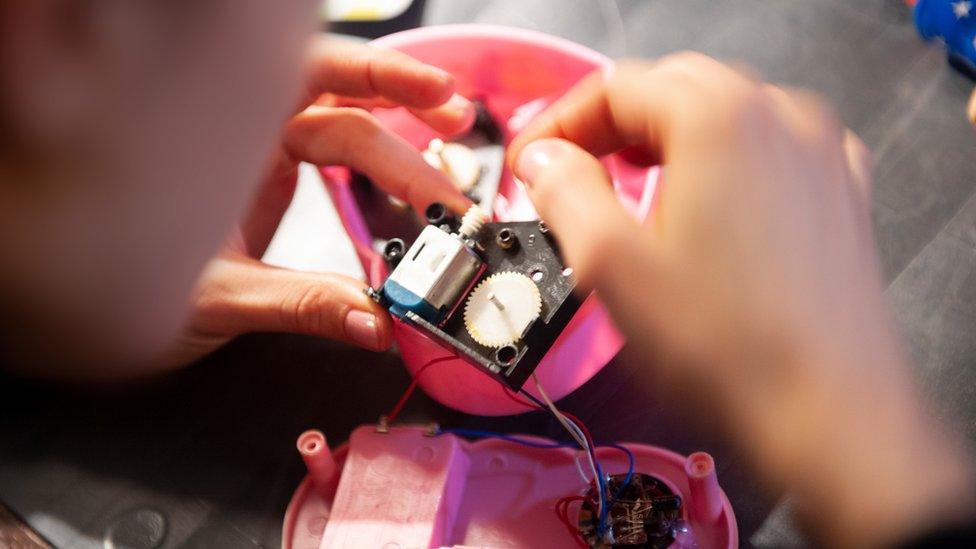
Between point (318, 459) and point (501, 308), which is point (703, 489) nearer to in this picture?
point (501, 308)

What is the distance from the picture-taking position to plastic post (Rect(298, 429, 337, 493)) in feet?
2.37

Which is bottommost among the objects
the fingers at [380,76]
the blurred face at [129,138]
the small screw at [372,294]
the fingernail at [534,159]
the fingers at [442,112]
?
the small screw at [372,294]

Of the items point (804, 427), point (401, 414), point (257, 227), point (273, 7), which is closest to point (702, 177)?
point (804, 427)

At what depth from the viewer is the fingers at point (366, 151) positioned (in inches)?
32.3

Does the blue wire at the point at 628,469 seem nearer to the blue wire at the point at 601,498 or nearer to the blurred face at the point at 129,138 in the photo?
the blue wire at the point at 601,498

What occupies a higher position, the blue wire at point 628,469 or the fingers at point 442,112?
the fingers at point 442,112

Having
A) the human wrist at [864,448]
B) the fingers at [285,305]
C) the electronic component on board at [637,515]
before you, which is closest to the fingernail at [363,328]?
the fingers at [285,305]

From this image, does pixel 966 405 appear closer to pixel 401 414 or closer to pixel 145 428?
pixel 401 414

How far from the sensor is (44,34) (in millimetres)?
239

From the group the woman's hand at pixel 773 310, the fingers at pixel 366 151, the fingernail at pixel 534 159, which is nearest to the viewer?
the woman's hand at pixel 773 310

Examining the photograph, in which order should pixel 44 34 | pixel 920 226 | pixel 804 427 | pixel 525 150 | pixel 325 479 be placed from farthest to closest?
pixel 920 226 → pixel 325 479 → pixel 525 150 → pixel 804 427 → pixel 44 34

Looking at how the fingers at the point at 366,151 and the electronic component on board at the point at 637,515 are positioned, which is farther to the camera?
the fingers at the point at 366,151

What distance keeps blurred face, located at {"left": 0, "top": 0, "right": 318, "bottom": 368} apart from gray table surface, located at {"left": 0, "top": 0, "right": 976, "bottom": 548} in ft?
1.58

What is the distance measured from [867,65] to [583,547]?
701 millimetres
